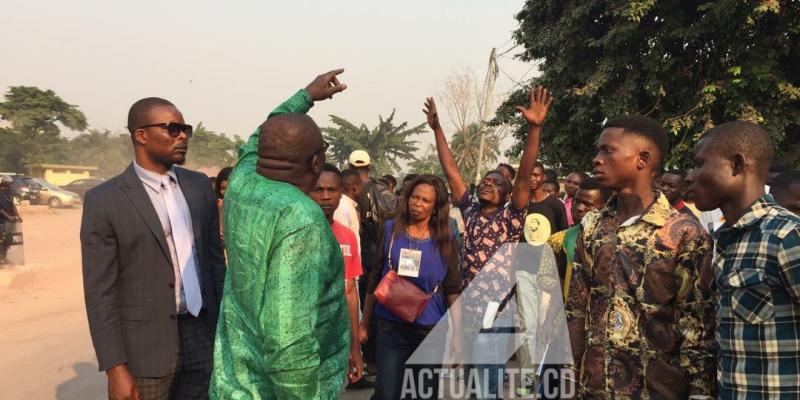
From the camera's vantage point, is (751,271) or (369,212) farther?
(369,212)

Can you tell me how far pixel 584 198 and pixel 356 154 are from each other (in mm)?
3630

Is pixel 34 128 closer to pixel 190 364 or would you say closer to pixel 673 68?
pixel 673 68

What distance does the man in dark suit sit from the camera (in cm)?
288

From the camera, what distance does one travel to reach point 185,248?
10.3ft

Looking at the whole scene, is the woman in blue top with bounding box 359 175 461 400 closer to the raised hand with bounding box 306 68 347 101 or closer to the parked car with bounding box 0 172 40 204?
the raised hand with bounding box 306 68 347 101

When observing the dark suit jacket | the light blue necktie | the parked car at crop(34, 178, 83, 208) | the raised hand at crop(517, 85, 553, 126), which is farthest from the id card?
the parked car at crop(34, 178, 83, 208)

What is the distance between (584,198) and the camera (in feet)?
16.7

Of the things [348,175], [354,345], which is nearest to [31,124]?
[348,175]

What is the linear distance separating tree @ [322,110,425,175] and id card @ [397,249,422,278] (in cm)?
5316

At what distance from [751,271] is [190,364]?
2590 millimetres

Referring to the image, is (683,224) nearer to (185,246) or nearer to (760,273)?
(760,273)

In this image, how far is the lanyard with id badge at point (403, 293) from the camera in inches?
158

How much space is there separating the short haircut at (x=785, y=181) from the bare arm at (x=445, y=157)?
2.17 m

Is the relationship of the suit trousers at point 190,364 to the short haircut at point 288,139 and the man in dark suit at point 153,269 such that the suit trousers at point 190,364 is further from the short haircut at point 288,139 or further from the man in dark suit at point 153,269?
the short haircut at point 288,139
